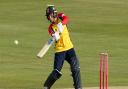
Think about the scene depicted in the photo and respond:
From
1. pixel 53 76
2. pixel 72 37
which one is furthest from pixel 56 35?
pixel 72 37

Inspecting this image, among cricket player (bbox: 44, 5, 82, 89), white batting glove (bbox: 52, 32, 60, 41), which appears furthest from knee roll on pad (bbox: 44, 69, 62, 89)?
white batting glove (bbox: 52, 32, 60, 41)

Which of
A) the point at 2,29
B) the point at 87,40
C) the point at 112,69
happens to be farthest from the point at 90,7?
the point at 112,69

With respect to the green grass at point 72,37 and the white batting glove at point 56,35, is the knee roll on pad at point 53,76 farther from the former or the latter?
the green grass at point 72,37

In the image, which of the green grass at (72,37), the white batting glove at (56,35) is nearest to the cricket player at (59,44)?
the white batting glove at (56,35)

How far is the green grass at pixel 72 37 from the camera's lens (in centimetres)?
1774

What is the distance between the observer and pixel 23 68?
19.3 m

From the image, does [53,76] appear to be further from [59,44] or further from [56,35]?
[56,35]

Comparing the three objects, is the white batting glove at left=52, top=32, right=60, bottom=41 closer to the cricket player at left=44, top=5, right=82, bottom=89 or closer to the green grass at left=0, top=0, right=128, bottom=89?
the cricket player at left=44, top=5, right=82, bottom=89

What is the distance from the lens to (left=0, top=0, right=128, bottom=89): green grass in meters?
17.7

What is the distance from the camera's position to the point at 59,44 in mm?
13672

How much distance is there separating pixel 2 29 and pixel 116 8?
11442 millimetres

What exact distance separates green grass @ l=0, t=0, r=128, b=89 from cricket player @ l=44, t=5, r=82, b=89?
7.42ft

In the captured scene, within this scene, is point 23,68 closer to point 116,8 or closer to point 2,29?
point 2,29

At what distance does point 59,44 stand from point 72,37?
14.1 m
